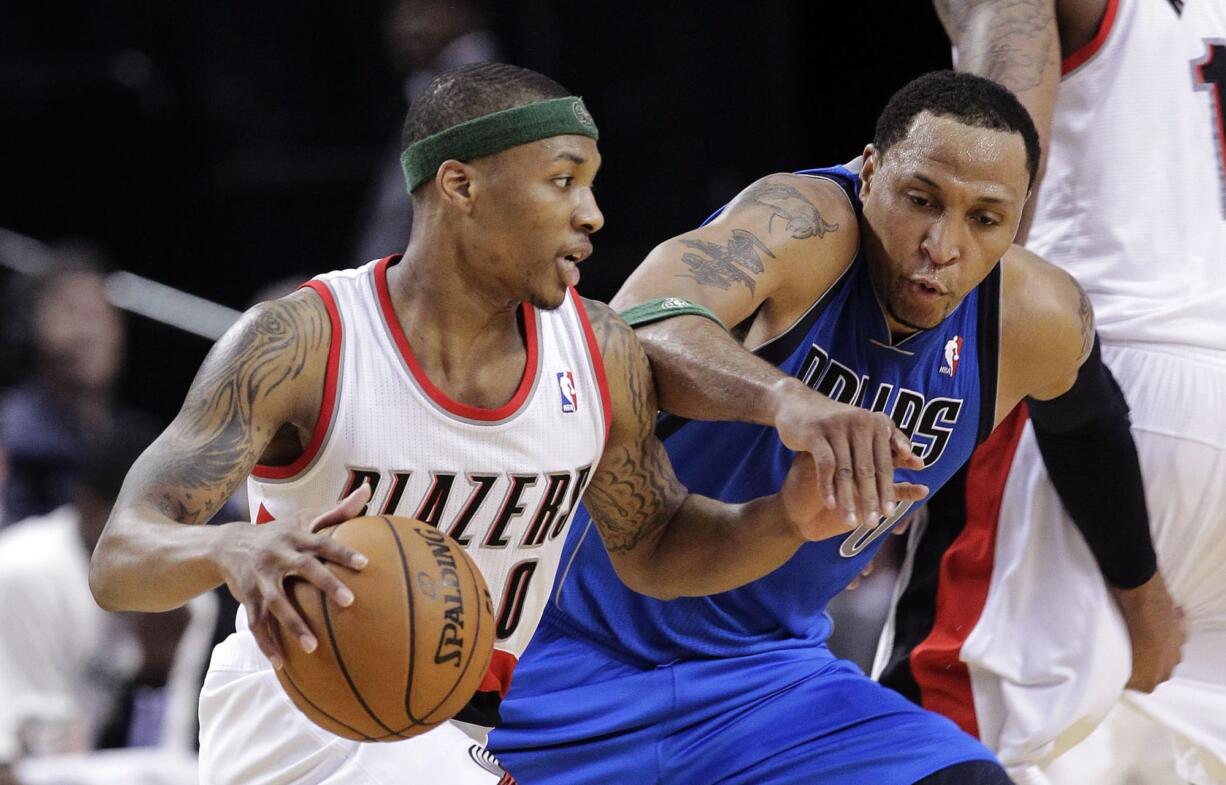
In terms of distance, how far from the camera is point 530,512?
3475 millimetres

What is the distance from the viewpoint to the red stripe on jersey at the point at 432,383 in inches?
132

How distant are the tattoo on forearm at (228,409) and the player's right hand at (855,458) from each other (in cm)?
90

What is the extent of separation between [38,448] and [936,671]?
4554mm

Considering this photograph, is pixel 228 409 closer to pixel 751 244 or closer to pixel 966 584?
pixel 751 244

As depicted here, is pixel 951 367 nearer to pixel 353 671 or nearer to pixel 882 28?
pixel 353 671

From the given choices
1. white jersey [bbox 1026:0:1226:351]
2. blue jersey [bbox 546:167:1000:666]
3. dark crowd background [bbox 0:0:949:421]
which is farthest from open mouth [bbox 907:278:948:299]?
dark crowd background [bbox 0:0:949:421]

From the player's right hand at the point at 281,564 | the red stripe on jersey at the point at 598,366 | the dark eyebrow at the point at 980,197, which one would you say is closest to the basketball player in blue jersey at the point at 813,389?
the dark eyebrow at the point at 980,197

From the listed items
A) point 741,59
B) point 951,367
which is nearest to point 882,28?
point 741,59

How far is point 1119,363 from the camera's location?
444 centimetres

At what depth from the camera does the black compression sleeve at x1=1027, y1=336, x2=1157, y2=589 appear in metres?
4.22

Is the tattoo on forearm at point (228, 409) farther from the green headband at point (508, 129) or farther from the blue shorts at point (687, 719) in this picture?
the blue shorts at point (687, 719)

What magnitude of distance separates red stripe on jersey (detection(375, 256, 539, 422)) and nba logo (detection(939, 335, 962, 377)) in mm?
937

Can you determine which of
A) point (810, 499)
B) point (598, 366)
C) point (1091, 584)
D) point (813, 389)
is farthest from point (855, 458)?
point (1091, 584)

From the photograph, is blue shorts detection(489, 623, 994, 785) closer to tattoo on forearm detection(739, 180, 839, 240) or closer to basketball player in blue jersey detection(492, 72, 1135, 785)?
basketball player in blue jersey detection(492, 72, 1135, 785)
